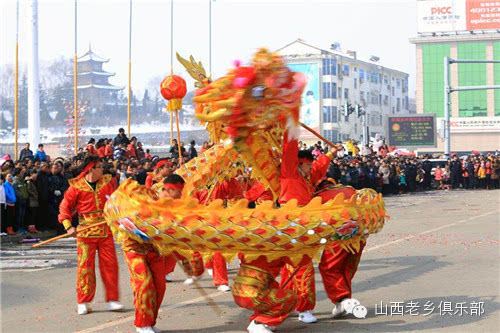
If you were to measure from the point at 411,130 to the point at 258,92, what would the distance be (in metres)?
46.2

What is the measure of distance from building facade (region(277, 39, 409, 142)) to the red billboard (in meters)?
10.5

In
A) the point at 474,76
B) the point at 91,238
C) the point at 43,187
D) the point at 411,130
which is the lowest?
the point at 91,238

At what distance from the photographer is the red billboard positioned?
75.1m

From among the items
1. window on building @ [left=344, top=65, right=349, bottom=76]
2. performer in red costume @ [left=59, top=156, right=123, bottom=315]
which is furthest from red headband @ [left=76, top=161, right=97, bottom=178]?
window on building @ [left=344, top=65, right=349, bottom=76]

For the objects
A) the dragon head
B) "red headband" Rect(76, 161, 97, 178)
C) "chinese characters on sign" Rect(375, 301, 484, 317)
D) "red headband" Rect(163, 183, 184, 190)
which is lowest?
"chinese characters on sign" Rect(375, 301, 484, 317)

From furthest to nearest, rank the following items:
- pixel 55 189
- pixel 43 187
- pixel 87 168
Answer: pixel 55 189
pixel 43 187
pixel 87 168

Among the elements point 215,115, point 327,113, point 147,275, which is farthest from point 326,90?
point 215,115

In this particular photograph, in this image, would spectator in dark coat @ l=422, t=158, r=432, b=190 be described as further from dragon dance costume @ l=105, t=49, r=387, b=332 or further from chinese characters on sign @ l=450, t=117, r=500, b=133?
chinese characters on sign @ l=450, t=117, r=500, b=133

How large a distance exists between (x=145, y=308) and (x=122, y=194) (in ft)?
3.41

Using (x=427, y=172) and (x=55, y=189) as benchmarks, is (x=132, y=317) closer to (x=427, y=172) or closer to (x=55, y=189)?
(x=55, y=189)

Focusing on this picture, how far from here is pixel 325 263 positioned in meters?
7.17

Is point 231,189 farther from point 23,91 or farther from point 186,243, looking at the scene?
point 23,91

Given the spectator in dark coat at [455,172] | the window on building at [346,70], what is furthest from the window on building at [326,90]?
the spectator in dark coat at [455,172]

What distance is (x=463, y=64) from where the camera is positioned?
7700cm
